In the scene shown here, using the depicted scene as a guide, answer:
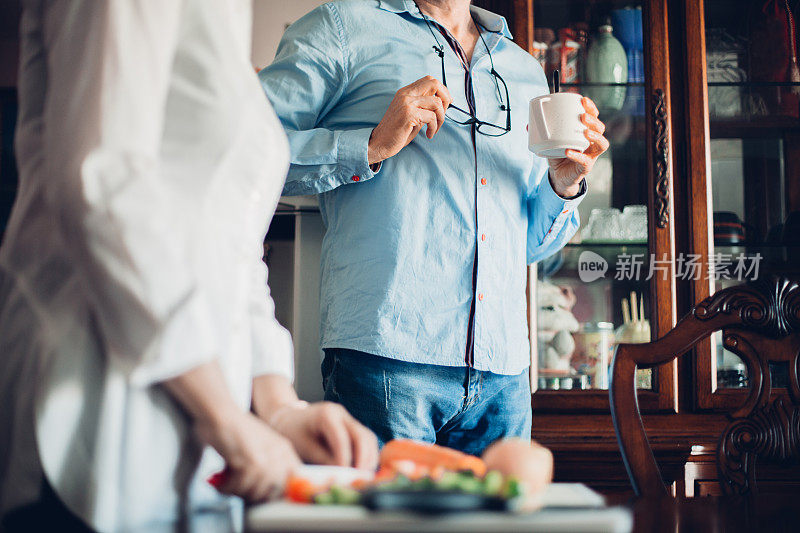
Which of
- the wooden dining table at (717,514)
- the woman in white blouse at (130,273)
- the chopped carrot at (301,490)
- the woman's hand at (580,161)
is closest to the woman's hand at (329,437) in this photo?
the woman in white blouse at (130,273)

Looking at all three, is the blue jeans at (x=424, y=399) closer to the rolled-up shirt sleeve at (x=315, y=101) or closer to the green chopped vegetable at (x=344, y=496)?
the rolled-up shirt sleeve at (x=315, y=101)

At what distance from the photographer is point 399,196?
1.17 meters

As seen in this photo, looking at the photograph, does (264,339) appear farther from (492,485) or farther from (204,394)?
(492,485)

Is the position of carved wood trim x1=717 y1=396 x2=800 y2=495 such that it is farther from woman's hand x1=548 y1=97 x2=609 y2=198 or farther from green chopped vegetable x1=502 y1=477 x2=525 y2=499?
green chopped vegetable x1=502 y1=477 x2=525 y2=499

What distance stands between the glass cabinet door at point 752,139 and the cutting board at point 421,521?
1754mm

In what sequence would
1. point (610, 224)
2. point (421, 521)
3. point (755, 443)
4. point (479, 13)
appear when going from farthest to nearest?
1. point (610, 224)
2. point (479, 13)
3. point (755, 443)
4. point (421, 521)

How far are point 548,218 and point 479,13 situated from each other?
0.42m

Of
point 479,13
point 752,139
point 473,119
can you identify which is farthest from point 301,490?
point 752,139

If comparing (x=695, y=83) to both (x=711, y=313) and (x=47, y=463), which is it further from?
(x=47, y=463)

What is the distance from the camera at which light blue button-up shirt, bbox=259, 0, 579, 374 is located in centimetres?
113

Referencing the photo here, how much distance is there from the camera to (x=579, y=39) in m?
2.01

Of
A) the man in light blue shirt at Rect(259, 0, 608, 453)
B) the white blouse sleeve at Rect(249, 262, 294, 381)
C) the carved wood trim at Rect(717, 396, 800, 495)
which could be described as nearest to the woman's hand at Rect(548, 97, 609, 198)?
the man in light blue shirt at Rect(259, 0, 608, 453)

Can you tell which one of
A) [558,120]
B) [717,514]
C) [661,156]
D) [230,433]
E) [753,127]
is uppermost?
[753,127]

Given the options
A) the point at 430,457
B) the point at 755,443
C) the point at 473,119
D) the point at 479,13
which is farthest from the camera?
the point at 479,13
